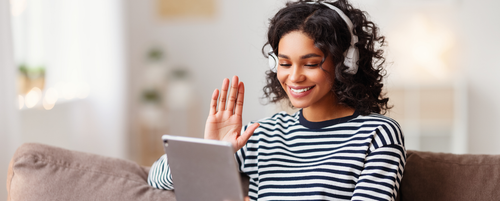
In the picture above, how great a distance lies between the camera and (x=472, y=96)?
3473mm

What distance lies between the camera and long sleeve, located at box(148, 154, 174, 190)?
117 cm

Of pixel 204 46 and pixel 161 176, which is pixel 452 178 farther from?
pixel 204 46

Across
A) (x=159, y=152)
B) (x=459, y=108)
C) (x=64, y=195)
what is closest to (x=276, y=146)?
(x=64, y=195)

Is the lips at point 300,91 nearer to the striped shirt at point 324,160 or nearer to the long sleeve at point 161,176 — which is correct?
the striped shirt at point 324,160

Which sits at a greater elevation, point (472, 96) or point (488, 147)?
point (472, 96)

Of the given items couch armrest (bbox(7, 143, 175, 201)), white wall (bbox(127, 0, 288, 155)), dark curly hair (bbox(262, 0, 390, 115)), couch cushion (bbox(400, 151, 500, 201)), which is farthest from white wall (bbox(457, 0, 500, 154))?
couch armrest (bbox(7, 143, 175, 201))

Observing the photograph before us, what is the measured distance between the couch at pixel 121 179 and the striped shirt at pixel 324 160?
0.13 metres

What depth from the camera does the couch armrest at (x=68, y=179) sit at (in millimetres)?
1142

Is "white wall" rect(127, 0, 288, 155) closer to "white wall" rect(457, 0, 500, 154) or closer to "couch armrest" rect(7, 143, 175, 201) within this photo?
"white wall" rect(457, 0, 500, 154)

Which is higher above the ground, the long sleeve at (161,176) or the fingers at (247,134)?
the fingers at (247,134)

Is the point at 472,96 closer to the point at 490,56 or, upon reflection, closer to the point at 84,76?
the point at 490,56

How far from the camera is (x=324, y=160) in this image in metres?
1.04

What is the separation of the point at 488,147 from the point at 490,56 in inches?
29.9

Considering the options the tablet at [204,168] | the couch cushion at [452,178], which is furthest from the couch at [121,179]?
the tablet at [204,168]
